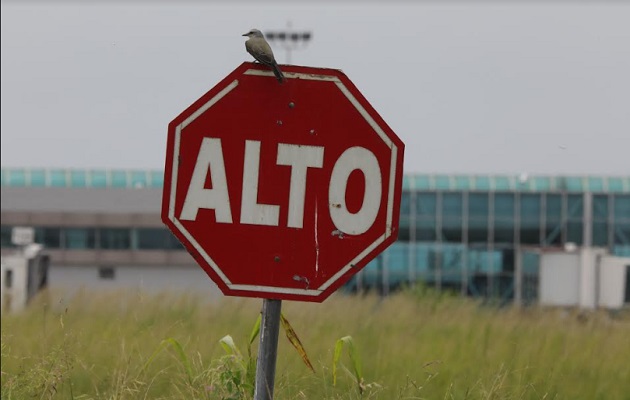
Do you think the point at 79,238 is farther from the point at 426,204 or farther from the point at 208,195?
the point at 208,195

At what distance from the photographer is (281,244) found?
14.1 feet

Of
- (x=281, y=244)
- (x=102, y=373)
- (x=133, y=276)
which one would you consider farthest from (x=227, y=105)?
(x=133, y=276)

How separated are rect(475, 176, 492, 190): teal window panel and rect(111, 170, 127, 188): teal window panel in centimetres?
2085

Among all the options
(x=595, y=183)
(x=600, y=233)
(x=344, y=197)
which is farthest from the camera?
(x=595, y=183)

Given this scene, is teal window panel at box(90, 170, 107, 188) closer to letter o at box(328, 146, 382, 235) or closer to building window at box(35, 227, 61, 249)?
building window at box(35, 227, 61, 249)

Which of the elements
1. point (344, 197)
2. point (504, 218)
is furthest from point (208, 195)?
point (504, 218)

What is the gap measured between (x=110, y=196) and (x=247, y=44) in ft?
207

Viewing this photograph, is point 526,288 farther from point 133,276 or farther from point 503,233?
point 133,276

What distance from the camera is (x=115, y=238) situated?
6334cm

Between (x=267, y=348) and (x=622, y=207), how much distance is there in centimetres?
5411

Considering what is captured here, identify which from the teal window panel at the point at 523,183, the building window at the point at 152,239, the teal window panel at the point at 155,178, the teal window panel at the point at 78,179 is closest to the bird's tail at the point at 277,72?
the teal window panel at the point at 523,183

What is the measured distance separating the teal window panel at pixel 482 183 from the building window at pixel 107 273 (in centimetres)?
1748

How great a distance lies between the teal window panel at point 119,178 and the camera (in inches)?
2761

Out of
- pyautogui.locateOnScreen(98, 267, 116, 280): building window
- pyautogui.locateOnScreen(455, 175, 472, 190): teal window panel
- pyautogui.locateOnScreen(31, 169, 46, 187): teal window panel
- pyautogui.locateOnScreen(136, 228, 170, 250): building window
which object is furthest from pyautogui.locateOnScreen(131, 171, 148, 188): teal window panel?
pyautogui.locateOnScreen(455, 175, 472, 190): teal window panel
